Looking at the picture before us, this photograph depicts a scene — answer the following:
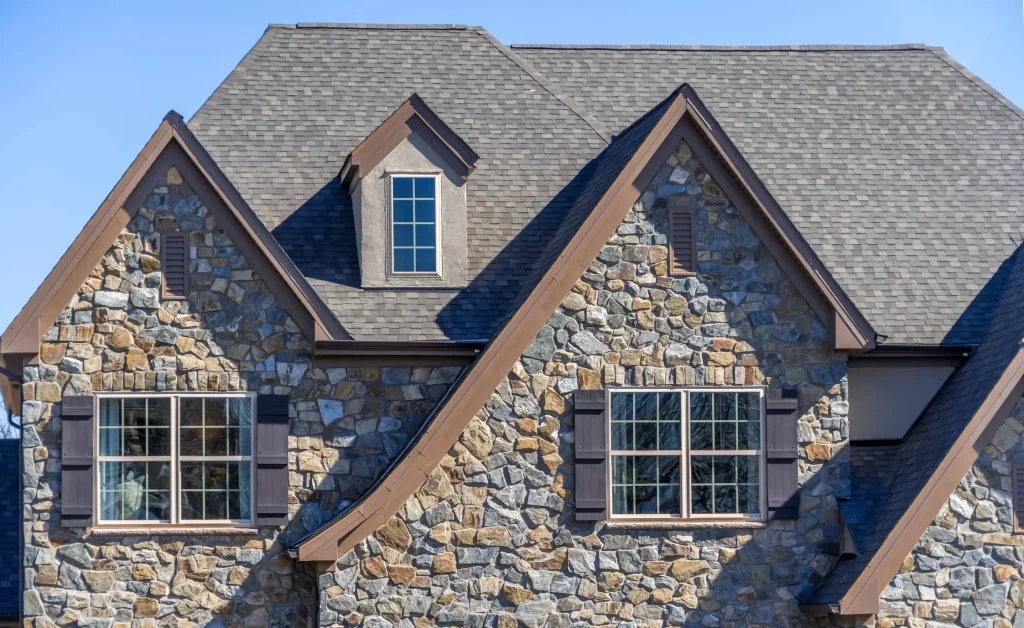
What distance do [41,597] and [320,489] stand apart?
351 cm

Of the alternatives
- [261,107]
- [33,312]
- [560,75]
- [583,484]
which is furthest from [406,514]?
[560,75]

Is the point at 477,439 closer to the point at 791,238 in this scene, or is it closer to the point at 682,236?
the point at 682,236

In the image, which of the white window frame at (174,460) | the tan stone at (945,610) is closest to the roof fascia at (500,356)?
the white window frame at (174,460)

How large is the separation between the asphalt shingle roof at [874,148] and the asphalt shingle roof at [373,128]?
4.71 feet

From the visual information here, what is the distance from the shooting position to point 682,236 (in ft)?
56.1

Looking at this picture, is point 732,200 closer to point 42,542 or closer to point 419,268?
point 419,268

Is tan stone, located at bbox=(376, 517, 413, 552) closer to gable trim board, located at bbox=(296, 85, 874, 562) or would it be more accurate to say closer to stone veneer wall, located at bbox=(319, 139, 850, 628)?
stone veneer wall, located at bbox=(319, 139, 850, 628)

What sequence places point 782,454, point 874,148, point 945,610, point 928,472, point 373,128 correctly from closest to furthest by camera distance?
point 945,610
point 928,472
point 782,454
point 373,128
point 874,148

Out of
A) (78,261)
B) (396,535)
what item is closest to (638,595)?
(396,535)

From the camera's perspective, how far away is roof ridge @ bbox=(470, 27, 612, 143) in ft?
69.5

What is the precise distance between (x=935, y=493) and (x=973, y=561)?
98 cm

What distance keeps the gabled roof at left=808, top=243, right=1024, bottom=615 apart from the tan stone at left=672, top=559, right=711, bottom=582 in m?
1.35

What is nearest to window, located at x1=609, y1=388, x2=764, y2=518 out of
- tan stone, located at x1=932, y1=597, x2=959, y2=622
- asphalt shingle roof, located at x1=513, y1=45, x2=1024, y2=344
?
tan stone, located at x1=932, y1=597, x2=959, y2=622

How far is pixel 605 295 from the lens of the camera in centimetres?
1691
